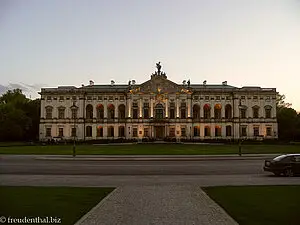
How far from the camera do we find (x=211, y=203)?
1358cm

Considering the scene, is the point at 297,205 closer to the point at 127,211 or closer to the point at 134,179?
the point at 127,211

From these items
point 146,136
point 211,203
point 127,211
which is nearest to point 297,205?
point 211,203

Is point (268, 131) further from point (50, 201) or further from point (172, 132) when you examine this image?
point (50, 201)

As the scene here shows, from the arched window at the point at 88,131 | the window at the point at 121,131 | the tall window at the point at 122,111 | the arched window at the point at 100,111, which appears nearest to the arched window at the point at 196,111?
the tall window at the point at 122,111

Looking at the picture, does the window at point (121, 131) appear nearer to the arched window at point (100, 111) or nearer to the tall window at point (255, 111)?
the arched window at point (100, 111)

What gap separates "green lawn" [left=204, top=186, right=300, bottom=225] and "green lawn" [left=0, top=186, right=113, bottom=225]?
4.92 m

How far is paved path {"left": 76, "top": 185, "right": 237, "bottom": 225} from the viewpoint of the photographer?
34.7 ft

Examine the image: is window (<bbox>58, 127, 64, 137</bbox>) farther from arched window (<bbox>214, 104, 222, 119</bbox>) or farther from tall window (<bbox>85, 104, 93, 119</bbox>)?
arched window (<bbox>214, 104, 222, 119</bbox>)

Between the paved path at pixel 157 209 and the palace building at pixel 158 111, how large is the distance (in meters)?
92.2

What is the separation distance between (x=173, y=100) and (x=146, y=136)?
13.5 meters

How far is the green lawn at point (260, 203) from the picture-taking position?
34.8 ft

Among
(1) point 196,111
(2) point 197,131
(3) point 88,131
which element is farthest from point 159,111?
(3) point 88,131

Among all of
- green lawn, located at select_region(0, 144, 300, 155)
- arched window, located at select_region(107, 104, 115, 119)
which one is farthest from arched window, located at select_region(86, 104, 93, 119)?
green lawn, located at select_region(0, 144, 300, 155)

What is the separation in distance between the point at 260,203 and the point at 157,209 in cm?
382
